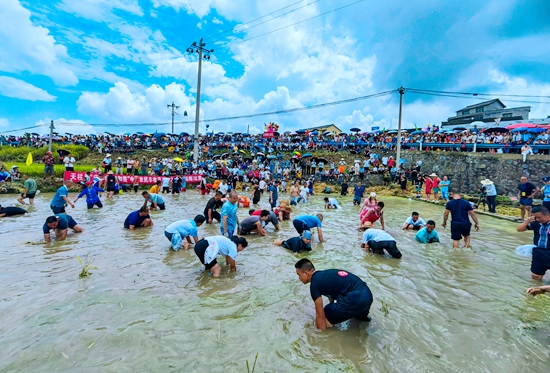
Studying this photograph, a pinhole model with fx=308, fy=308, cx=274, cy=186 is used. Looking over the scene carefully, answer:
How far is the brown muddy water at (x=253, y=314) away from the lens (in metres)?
3.59

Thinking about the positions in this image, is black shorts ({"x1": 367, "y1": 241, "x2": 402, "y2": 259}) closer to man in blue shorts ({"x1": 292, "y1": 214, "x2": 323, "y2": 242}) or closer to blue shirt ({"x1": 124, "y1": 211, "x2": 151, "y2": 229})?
man in blue shorts ({"x1": 292, "y1": 214, "x2": 323, "y2": 242})

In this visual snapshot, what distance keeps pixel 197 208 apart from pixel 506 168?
19.9 meters

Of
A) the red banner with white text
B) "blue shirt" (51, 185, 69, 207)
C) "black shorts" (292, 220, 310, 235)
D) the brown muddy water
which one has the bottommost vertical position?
the brown muddy water

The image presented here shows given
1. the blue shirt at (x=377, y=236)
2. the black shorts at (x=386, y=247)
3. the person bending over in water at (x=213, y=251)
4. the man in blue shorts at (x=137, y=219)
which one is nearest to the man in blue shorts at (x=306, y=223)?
the blue shirt at (x=377, y=236)

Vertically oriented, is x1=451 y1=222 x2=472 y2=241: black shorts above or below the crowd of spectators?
below

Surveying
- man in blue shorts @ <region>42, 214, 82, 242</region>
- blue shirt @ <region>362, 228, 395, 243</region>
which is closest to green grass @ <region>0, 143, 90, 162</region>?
man in blue shorts @ <region>42, 214, 82, 242</region>

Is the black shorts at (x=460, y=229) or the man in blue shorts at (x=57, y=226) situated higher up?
the black shorts at (x=460, y=229)

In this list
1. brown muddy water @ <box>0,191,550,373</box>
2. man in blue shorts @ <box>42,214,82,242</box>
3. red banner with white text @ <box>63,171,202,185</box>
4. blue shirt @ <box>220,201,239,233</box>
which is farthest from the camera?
red banner with white text @ <box>63,171,202,185</box>

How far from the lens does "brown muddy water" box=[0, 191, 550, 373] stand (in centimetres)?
359

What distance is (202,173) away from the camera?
25.1 m

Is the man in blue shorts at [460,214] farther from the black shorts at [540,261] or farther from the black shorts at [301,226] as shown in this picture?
the black shorts at [301,226]

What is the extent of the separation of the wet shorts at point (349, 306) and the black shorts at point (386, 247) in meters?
3.65

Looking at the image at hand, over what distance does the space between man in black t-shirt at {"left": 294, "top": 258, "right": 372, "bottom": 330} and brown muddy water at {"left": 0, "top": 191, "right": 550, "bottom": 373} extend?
Result: 0.73 feet

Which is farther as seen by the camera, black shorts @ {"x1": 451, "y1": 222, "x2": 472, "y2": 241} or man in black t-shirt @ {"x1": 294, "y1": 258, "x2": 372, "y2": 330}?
black shorts @ {"x1": 451, "y1": 222, "x2": 472, "y2": 241}
